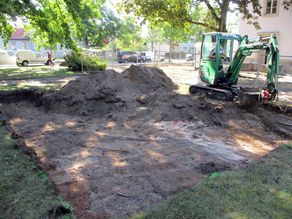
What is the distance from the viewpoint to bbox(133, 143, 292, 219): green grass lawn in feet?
11.9

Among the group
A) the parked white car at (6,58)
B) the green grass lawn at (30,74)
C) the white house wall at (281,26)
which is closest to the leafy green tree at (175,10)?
the white house wall at (281,26)

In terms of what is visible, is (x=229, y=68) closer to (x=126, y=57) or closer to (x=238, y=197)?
(x=238, y=197)

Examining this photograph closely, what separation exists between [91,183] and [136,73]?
28.6 feet

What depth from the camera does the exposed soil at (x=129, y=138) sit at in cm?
450

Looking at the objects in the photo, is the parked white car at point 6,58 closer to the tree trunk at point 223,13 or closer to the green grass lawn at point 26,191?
the tree trunk at point 223,13

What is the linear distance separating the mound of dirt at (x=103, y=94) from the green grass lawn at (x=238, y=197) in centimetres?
532

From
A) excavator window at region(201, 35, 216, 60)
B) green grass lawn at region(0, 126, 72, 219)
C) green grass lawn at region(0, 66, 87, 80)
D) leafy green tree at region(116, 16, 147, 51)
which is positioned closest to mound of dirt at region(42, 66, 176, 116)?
excavator window at region(201, 35, 216, 60)

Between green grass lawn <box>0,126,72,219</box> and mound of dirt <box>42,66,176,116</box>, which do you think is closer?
green grass lawn <box>0,126,72,219</box>

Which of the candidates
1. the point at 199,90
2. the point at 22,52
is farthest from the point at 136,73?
Answer: the point at 22,52

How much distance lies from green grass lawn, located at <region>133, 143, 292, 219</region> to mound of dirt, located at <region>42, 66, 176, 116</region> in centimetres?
532

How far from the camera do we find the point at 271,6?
2408cm

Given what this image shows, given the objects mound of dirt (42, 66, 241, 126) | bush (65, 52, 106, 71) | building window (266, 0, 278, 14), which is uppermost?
building window (266, 0, 278, 14)

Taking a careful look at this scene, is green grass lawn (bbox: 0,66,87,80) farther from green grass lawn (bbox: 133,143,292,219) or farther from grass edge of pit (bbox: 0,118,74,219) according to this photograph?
green grass lawn (bbox: 133,143,292,219)

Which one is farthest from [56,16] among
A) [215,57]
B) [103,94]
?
[215,57]
